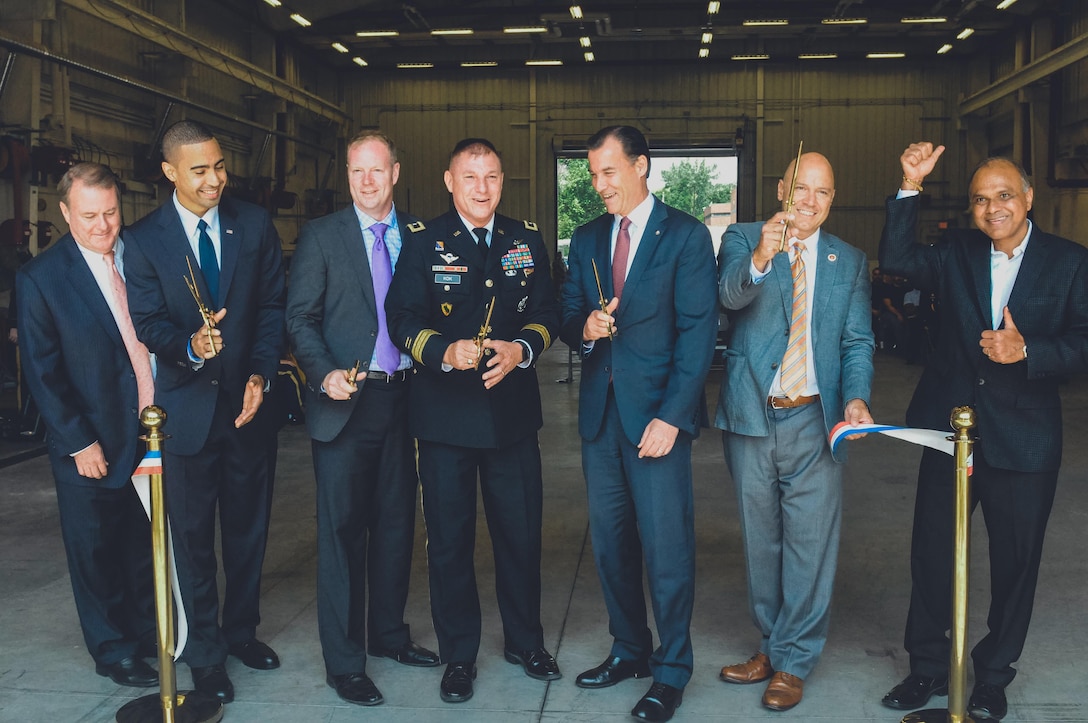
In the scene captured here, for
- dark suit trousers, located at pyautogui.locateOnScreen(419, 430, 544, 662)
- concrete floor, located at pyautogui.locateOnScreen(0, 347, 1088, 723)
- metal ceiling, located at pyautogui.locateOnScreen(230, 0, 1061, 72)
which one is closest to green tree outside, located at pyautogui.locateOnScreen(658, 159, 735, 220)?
metal ceiling, located at pyautogui.locateOnScreen(230, 0, 1061, 72)

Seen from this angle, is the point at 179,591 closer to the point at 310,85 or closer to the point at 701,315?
the point at 701,315

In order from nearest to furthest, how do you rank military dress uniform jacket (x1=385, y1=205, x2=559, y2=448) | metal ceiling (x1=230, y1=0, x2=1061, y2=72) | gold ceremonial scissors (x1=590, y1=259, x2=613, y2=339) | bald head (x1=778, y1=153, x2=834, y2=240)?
gold ceremonial scissors (x1=590, y1=259, x2=613, y2=339)
bald head (x1=778, y1=153, x2=834, y2=240)
military dress uniform jacket (x1=385, y1=205, x2=559, y2=448)
metal ceiling (x1=230, y1=0, x2=1061, y2=72)

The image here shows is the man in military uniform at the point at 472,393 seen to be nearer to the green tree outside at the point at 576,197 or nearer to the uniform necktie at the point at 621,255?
the uniform necktie at the point at 621,255

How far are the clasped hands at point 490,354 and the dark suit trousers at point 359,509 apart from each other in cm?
40

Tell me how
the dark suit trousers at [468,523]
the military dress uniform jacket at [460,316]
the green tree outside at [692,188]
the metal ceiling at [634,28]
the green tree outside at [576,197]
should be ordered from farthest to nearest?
the green tree outside at [692,188], the green tree outside at [576,197], the metal ceiling at [634,28], the dark suit trousers at [468,523], the military dress uniform jacket at [460,316]

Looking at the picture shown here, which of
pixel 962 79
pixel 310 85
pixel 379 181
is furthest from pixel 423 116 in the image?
pixel 379 181

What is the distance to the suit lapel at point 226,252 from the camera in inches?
125

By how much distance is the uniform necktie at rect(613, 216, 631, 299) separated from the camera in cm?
309

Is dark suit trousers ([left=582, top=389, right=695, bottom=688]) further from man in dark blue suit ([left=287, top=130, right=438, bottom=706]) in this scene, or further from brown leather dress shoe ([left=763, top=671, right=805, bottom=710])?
man in dark blue suit ([left=287, top=130, right=438, bottom=706])

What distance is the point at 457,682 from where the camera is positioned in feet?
10.2

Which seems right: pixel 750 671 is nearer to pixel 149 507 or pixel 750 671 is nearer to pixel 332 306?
pixel 332 306

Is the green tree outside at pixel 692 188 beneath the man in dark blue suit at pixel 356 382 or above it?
above

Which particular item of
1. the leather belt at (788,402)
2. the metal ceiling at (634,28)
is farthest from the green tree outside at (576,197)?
the leather belt at (788,402)

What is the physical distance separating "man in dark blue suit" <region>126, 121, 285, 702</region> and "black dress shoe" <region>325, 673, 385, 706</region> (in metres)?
0.34
